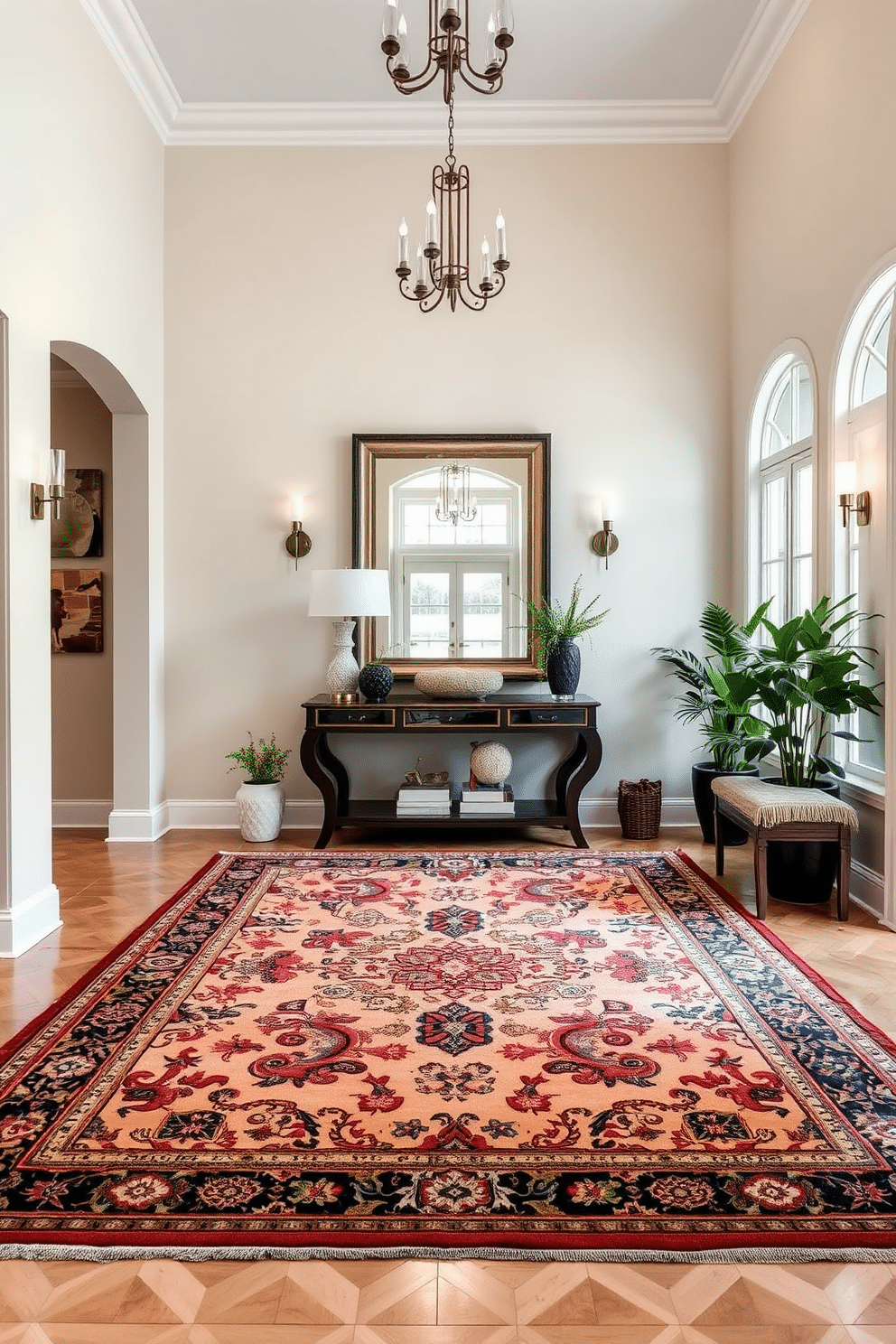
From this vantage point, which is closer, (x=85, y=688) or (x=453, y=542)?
(x=453, y=542)

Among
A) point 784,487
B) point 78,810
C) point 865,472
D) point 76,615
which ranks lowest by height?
point 78,810

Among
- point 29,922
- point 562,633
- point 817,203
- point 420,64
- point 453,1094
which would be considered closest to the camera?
point 453,1094

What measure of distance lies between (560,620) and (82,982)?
3.44 m

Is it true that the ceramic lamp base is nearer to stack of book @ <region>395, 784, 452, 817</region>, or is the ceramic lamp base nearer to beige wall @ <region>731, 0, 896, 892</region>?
stack of book @ <region>395, 784, 452, 817</region>

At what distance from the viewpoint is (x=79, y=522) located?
19.9 feet

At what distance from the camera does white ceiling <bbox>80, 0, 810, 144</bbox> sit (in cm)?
486

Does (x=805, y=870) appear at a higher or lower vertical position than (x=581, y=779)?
lower

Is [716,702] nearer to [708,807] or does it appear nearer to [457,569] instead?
[708,807]

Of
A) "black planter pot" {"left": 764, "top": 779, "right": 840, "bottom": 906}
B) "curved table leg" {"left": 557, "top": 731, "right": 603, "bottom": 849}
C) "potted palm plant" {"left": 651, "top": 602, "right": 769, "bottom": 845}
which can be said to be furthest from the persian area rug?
"curved table leg" {"left": 557, "top": 731, "right": 603, "bottom": 849}

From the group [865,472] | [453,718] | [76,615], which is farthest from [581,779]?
[76,615]

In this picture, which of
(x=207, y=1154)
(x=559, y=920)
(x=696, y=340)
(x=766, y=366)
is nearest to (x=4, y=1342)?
(x=207, y=1154)

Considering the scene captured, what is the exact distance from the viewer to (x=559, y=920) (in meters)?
3.89

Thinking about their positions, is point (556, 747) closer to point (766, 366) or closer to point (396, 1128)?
point (766, 366)

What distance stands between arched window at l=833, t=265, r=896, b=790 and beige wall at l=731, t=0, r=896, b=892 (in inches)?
2.5
